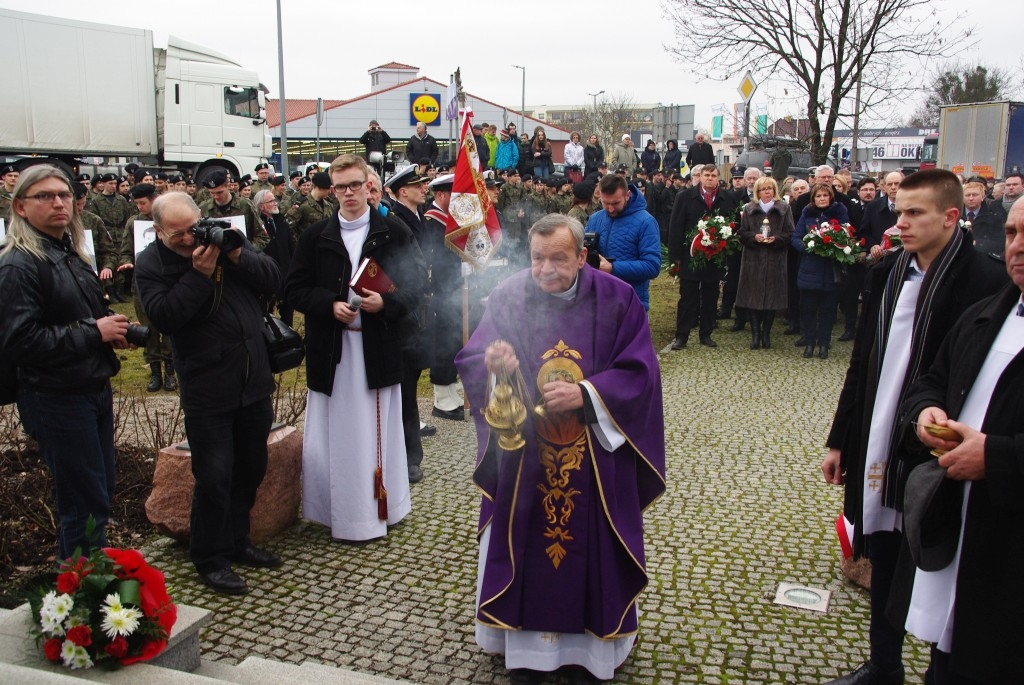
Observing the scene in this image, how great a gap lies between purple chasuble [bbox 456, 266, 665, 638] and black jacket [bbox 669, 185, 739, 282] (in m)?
7.65

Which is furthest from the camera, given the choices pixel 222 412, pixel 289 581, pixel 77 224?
pixel 289 581

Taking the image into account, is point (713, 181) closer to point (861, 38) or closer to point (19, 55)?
point (861, 38)

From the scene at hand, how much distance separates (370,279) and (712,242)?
6578 mm

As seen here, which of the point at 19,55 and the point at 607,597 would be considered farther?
the point at 19,55

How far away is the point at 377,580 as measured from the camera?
4.89 metres

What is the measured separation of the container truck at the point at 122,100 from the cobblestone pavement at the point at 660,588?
56.8ft

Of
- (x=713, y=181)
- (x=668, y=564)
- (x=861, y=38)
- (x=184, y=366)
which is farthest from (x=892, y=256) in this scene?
(x=861, y=38)

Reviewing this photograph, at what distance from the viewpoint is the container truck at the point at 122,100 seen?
20681 millimetres

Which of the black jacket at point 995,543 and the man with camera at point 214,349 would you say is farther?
the man with camera at point 214,349

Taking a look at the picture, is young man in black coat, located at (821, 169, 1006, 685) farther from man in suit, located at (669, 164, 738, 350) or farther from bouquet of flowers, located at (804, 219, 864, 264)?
man in suit, located at (669, 164, 738, 350)

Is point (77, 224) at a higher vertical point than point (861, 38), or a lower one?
lower

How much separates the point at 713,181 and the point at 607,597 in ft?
29.2

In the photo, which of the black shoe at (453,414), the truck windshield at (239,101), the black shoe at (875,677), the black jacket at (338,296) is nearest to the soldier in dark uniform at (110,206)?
the truck windshield at (239,101)

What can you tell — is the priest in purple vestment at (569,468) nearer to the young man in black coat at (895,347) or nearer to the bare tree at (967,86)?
the young man in black coat at (895,347)
